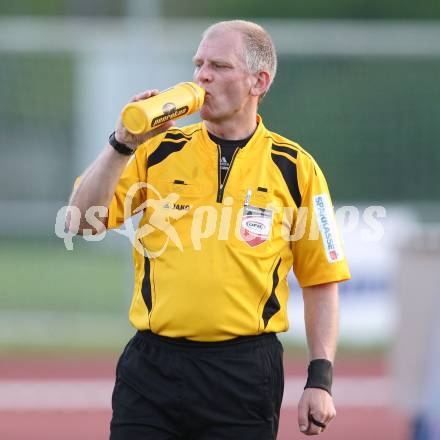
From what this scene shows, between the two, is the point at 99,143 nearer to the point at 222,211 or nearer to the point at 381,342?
the point at 381,342

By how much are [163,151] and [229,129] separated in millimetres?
A: 253

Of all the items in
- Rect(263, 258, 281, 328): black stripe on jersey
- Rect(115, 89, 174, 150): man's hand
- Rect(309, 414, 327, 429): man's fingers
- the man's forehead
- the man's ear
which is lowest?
Rect(309, 414, 327, 429): man's fingers

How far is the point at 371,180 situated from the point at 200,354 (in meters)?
7.41

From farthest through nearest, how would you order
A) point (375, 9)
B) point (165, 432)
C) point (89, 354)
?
point (375, 9) < point (89, 354) < point (165, 432)

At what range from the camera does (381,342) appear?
1107 centimetres

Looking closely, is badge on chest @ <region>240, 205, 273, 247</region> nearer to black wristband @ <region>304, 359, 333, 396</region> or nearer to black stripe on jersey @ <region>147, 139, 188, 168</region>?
black stripe on jersey @ <region>147, 139, 188, 168</region>

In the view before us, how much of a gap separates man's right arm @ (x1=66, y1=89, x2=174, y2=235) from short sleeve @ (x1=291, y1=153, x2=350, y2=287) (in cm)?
57

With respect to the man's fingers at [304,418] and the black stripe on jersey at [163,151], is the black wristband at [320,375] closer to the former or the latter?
the man's fingers at [304,418]

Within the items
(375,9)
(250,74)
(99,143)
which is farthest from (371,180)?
(375,9)

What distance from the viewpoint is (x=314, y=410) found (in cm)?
398

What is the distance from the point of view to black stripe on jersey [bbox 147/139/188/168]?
4078mm

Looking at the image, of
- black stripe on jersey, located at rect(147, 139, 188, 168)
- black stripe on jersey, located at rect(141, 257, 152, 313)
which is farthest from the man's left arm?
black stripe on jersey, located at rect(147, 139, 188, 168)

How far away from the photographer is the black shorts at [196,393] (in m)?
3.94

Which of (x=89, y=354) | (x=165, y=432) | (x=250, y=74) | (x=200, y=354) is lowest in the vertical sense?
(x=89, y=354)
